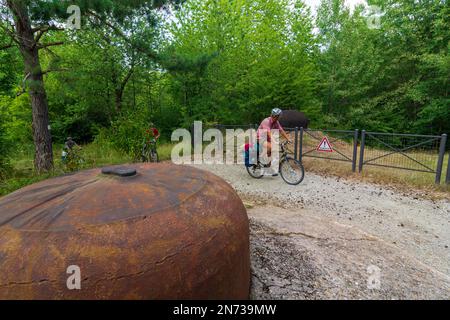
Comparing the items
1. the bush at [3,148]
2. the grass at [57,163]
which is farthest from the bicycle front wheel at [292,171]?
the bush at [3,148]

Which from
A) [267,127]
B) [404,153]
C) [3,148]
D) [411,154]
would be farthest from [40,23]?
[411,154]

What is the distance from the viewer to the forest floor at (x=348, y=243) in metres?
2.68

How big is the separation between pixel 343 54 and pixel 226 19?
8.76 meters

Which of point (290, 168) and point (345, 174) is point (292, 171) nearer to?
point (290, 168)

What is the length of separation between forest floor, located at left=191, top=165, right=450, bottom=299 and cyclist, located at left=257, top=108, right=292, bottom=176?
1.19m

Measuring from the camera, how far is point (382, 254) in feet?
10.9

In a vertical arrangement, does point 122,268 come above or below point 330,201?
above

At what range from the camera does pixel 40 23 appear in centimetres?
559

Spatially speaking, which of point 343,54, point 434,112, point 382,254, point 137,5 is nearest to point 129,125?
point 137,5

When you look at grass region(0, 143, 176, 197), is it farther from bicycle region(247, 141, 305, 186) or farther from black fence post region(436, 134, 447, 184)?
black fence post region(436, 134, 447, 184)

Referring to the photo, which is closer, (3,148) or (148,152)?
(3,148)

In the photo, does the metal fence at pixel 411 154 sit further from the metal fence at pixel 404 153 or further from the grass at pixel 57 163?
the grass at pixel 57 163

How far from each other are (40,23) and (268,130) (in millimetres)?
5650
